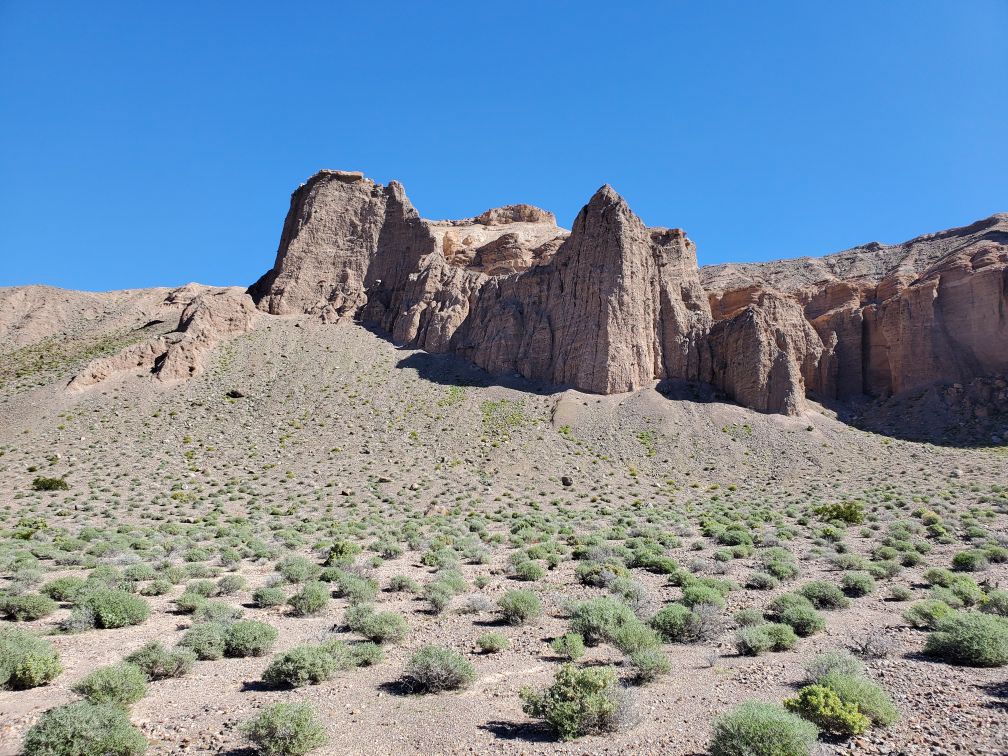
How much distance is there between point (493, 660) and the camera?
33.8 feet

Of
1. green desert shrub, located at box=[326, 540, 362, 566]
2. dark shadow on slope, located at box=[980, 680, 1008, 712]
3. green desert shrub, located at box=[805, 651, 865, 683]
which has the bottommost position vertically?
green desert shrub, located at box=[326, 540, 362, 566]

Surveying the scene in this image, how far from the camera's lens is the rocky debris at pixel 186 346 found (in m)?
46.7

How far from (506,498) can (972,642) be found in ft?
90.4

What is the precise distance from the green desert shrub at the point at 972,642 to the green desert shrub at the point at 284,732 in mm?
10371

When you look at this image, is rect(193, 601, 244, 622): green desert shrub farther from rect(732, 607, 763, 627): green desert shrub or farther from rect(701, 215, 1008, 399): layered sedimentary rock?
rect(701, 215, 1008, 399): layered sedimentary rock

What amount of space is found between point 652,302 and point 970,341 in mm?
32517

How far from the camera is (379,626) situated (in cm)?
1102

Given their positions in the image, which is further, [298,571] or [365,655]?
[298,571]

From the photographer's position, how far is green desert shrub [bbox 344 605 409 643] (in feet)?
36.2

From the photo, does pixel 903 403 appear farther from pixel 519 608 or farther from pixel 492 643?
pixel 492 643

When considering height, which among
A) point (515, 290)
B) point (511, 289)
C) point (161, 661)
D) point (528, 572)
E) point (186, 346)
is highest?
point (511, 289)

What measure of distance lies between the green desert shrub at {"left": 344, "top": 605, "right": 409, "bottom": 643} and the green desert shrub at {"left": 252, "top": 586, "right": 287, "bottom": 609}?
270 cm


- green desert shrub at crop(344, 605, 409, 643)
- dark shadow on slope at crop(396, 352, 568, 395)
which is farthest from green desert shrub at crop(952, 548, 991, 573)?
dark shadow on slope at crop(396, 352, 568, 395)

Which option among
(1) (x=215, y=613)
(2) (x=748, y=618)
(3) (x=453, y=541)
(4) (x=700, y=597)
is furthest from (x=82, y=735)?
(3) (x=453, y=541)
